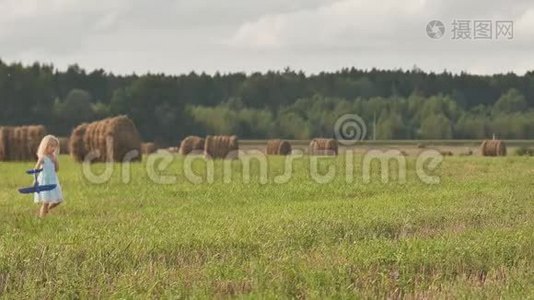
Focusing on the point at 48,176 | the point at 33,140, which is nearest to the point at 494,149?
the point at 33,140

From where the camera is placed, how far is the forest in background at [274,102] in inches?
4063

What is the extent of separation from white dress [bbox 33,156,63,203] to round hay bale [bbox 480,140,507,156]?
47805 mm

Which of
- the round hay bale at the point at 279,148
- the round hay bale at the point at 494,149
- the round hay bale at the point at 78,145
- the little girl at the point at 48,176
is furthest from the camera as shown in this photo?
the round hay bale at the point at 494,149

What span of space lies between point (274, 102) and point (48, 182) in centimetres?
11534

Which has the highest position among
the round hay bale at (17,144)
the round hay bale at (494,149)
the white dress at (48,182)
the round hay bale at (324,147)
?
the white dress at (48,182)

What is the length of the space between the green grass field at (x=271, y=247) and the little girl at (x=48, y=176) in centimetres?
23

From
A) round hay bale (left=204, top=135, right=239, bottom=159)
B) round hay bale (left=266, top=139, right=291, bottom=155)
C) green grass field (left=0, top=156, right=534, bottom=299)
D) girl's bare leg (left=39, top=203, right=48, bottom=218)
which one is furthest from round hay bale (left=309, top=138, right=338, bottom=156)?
girl's bare leg (left=39, top=203, right=48, bottom=218)

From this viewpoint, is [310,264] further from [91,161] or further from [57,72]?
[57,72]

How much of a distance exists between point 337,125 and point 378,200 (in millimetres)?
97567

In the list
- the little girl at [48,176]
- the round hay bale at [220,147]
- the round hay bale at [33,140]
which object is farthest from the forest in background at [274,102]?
the little girl at [48,176]

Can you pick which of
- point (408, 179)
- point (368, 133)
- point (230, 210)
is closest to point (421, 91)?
point (368, 133)

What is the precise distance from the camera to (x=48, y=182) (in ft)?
55.0

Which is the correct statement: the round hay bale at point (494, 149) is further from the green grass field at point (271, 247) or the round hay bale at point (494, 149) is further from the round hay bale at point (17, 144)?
the green grass field at point (271, 247)

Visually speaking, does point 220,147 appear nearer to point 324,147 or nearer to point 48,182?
point 324,147
